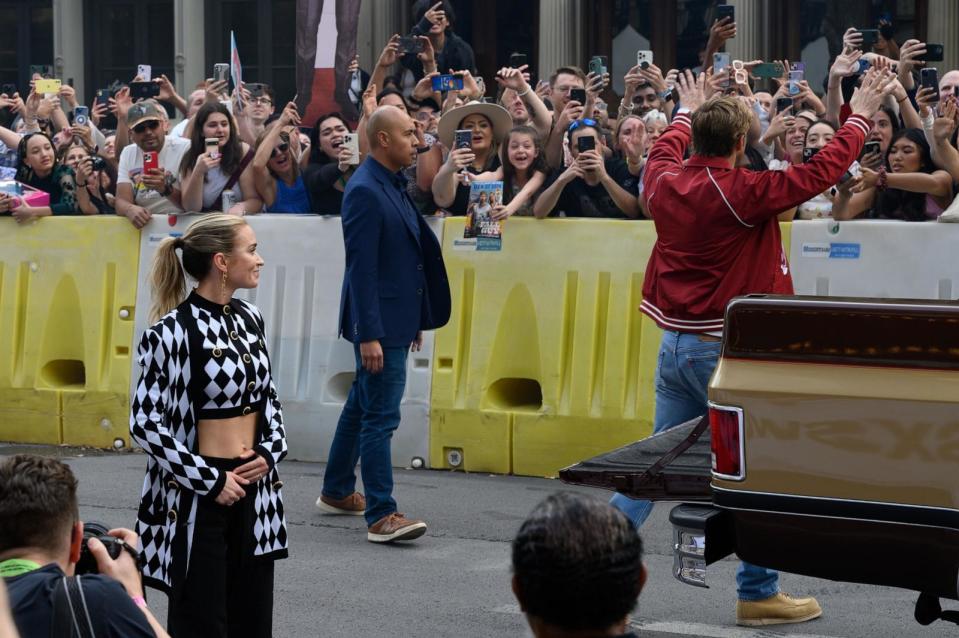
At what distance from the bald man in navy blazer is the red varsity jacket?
5.17ft

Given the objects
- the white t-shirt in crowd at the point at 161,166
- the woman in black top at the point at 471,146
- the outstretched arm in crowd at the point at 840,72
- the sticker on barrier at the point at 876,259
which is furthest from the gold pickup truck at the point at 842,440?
the white t-shirt in crowd at the point at 161,166

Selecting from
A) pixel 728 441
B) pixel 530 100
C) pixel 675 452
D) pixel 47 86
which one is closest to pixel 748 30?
pixel 47 86

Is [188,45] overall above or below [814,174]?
above

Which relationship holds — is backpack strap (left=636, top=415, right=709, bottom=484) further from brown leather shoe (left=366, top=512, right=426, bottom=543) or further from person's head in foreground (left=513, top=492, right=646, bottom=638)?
person's head in foreground (left=513, top=492, right=646, bottom=638)

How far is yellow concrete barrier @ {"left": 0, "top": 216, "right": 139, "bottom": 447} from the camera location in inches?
412

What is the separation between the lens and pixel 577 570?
2537mm

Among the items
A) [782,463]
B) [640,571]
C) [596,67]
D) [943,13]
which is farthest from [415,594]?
[943,13]

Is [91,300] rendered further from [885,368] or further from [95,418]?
[885,368]

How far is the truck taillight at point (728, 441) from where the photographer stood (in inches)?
190

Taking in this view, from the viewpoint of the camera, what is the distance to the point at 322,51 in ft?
40.4

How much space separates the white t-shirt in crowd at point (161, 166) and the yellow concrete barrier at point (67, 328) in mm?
Answer: 278

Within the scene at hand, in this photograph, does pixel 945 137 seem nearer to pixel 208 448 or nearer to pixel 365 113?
pixel 365 113

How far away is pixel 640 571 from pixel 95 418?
8.33m

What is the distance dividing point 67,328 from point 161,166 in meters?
1.28
